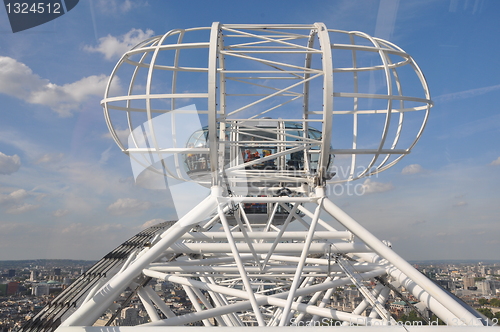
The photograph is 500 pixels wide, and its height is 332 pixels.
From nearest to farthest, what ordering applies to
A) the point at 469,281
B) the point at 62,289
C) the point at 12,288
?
the point at 12,288, the point at 62,289, the point at 469,281

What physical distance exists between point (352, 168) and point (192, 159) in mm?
6950

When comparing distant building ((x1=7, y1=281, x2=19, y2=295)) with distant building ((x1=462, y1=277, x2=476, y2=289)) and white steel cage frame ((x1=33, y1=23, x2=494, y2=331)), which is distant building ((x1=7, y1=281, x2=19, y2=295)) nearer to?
white steel cage frame ((x1=33, y1=23, x2=494, y2=331))

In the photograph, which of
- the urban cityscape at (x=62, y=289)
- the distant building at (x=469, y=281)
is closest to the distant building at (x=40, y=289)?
the urban cityscape at (x=62, y=289)

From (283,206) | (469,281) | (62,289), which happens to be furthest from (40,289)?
(469,281)

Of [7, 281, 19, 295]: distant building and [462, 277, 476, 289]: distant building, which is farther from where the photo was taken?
[462, 277, 476, 289]: distant building

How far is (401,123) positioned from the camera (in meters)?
10.8

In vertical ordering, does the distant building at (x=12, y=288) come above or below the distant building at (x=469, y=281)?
above

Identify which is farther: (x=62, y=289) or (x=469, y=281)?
(x=469, y=281)

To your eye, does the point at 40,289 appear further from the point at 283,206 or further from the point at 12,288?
the point at 283,206

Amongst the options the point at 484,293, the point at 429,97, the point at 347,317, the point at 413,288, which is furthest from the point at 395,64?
the point at 484,293

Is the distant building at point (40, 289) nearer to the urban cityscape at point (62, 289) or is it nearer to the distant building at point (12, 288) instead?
the urban cityscape at point (62, 289)

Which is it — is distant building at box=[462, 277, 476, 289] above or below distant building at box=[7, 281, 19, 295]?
below

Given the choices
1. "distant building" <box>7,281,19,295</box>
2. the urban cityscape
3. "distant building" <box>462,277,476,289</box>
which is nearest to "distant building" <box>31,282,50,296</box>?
the urban cityscape

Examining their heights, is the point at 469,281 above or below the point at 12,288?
below
